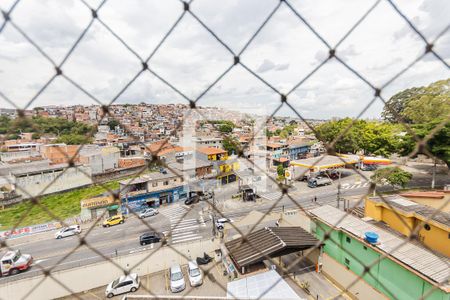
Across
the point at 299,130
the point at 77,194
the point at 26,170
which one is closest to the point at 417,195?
the point at 77,194

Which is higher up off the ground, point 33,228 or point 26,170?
point 26,170

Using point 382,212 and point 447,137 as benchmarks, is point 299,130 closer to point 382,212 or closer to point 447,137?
point 447,137

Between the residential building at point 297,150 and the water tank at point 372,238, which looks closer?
the water tank at point 372,238

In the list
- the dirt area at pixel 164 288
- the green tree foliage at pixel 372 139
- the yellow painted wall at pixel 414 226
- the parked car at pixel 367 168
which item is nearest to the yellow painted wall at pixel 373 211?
the yellow painted wall at pixel 414 226

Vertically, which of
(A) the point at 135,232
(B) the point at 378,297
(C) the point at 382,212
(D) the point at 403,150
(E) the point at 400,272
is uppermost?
(D) the point at 403,150

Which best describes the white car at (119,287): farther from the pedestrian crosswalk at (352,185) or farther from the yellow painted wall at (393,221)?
the pedestrian crosswalk at (352,185)

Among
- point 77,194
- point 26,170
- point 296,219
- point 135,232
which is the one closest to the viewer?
point 296,219

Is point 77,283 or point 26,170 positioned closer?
point 77,283
